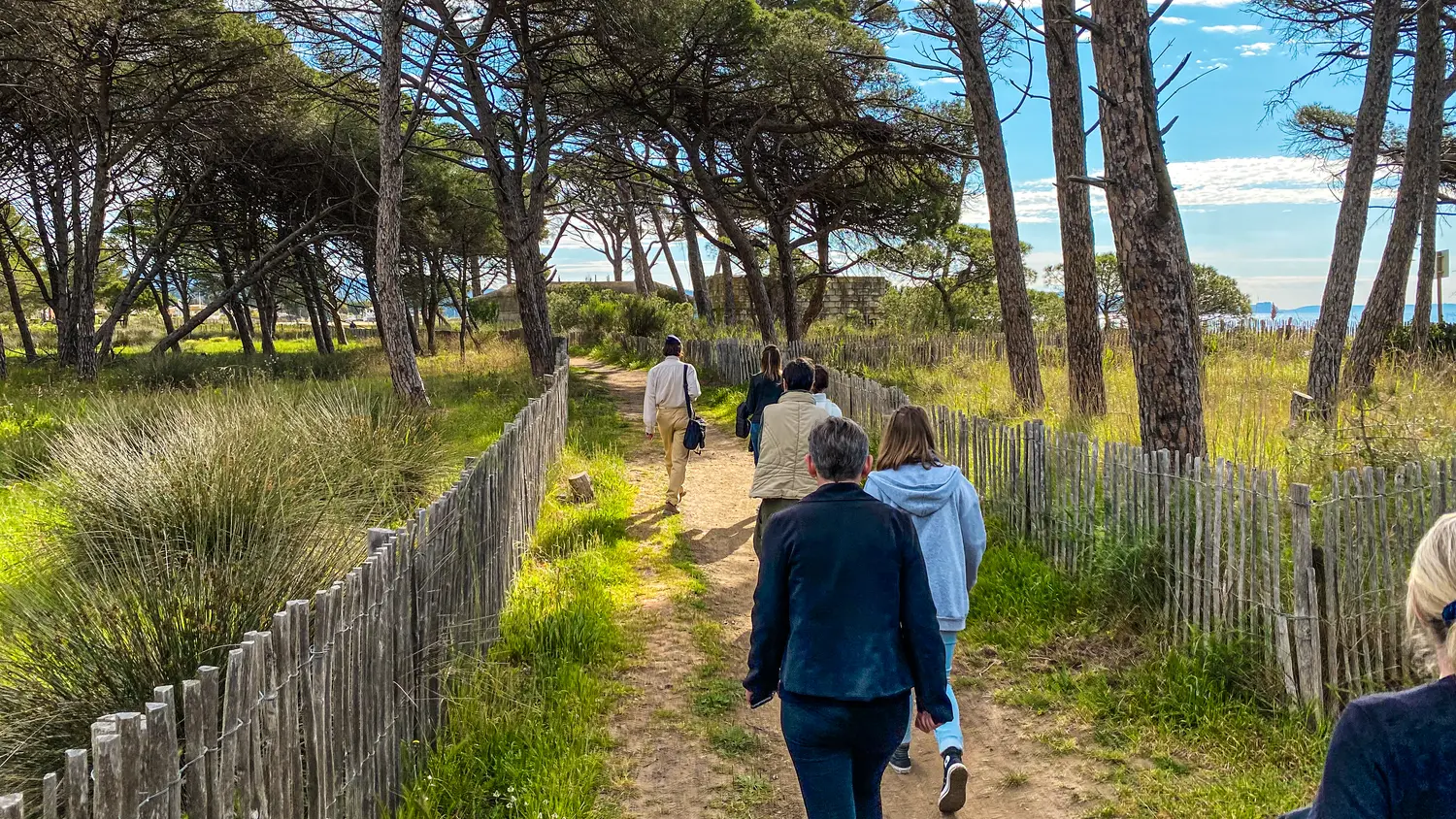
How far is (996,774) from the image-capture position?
4.34 m

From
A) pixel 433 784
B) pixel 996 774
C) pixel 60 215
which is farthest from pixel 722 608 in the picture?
pixel 60 215

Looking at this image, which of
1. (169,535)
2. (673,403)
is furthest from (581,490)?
(169,535)

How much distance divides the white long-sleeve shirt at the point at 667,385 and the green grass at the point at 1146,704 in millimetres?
4140

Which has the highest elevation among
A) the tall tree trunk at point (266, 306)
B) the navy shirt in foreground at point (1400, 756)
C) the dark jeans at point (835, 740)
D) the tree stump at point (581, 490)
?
the tall tree trunk at point (266, 306)

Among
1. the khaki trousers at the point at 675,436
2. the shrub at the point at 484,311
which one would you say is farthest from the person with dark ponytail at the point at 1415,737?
the shrub at the point at 484,311

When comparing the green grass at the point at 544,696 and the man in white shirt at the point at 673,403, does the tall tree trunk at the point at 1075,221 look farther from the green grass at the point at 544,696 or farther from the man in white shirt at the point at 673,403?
the green grass at the point at 544,696

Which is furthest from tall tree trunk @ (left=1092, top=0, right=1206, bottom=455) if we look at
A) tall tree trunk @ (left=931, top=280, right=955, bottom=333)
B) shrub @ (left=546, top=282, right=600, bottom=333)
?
shrub @ (left=546, top=282, right=600, bottom=333)

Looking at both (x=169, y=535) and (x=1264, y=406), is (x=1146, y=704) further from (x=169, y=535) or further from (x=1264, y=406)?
(x=169, y=535)

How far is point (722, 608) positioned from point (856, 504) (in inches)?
157

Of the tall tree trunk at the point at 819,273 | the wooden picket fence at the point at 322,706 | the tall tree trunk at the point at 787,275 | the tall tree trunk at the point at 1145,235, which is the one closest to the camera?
the wooden picket fence at the point at 322,706

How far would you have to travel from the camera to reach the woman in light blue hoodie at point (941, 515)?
153 inches

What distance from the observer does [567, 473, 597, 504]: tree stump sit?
9406 millimetres

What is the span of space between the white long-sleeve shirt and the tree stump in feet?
3.03

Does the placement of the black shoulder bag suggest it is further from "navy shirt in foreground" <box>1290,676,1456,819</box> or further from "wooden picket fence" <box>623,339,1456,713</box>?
"navy shirt in foreground" <box>1290,676,1456,819</box>
